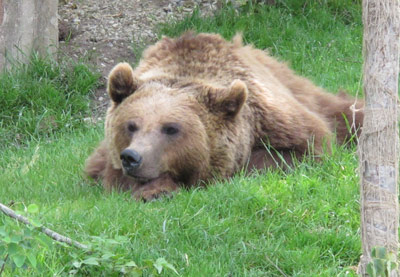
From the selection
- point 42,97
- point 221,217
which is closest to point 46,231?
point 221,217

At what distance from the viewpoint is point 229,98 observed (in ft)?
22.6

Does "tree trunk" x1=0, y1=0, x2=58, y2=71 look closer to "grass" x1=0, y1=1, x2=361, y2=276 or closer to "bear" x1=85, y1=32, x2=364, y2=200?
"grass" x1=0, y1=1, x2=361, y2=276

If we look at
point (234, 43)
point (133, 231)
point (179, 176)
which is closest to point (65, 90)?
point (234, 43)

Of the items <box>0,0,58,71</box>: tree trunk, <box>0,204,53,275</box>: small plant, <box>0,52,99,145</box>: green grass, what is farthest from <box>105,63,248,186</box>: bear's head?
<box>0,0,58,71</box>: tree trunk

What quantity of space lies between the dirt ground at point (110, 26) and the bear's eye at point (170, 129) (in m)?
3.56

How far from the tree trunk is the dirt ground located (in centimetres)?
36

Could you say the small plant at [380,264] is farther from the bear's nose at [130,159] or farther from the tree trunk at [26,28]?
the tree trunk at [26,28]

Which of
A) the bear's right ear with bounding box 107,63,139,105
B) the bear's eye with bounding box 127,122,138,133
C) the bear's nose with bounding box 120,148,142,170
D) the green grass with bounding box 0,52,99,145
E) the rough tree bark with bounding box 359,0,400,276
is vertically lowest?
the green grass with bounding box 0,52,99,145

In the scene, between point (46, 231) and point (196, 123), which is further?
point (196, 123)

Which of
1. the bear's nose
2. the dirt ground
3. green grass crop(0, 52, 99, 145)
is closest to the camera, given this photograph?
the bear's nose

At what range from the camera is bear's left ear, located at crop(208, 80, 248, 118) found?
22.5ft

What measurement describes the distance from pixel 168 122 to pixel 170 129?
6 cm

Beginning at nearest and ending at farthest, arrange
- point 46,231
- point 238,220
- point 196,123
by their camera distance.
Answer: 1. point 46,231
2. point 238,220
3. point 196,123

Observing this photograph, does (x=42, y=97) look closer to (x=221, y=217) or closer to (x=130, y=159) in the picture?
(x=130, y=159)
